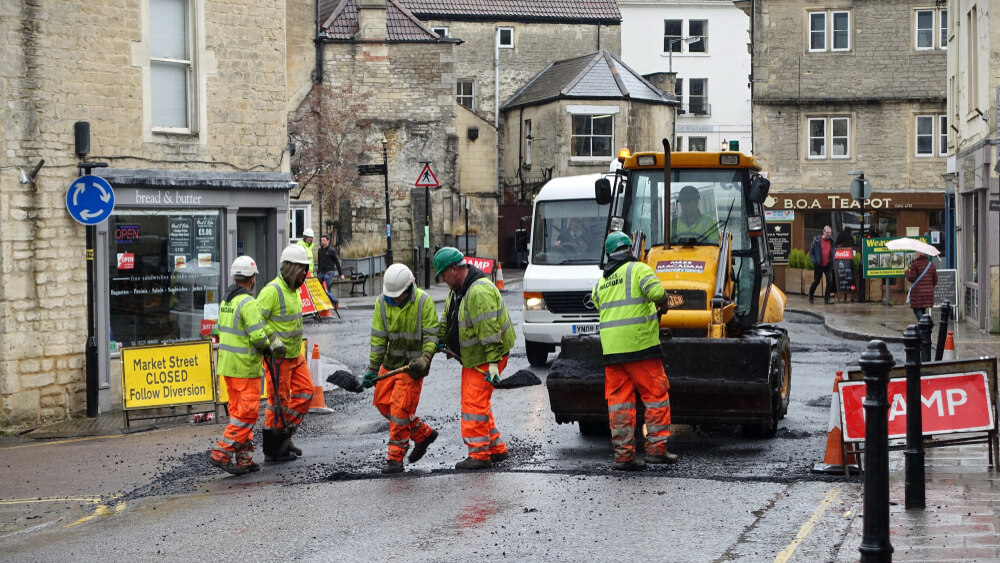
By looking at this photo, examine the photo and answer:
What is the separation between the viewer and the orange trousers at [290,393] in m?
10.8

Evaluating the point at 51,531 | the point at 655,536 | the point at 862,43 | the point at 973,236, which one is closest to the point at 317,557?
the point at 655,536

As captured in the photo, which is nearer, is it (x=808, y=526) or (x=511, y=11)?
(x=808, y=526)

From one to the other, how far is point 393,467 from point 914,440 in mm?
4131

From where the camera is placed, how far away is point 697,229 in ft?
40.2

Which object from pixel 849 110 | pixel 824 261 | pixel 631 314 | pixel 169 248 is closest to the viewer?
pixel 631 314

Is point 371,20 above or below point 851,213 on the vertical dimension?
above

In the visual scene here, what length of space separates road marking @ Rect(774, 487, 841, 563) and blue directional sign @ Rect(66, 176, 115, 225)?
895 centimetres

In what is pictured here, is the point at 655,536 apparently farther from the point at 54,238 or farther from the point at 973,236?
the point at 973,236

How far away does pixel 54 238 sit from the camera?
1409cm

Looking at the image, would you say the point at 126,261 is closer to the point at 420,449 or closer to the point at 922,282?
the point at 420,449

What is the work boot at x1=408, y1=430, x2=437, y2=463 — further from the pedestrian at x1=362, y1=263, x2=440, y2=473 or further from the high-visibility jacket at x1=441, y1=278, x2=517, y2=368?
the high-visibility jacket at x1=441, y1=278, x2=517, y2=368

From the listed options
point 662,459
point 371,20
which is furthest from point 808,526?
point 371,20

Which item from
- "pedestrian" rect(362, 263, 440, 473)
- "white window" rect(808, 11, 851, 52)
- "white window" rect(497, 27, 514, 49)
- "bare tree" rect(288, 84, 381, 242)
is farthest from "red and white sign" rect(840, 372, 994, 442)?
"white window" rect(497, 27, 514, 49)

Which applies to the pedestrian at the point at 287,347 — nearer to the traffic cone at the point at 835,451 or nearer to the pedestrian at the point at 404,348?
the pedestrian at the point at 404,348
